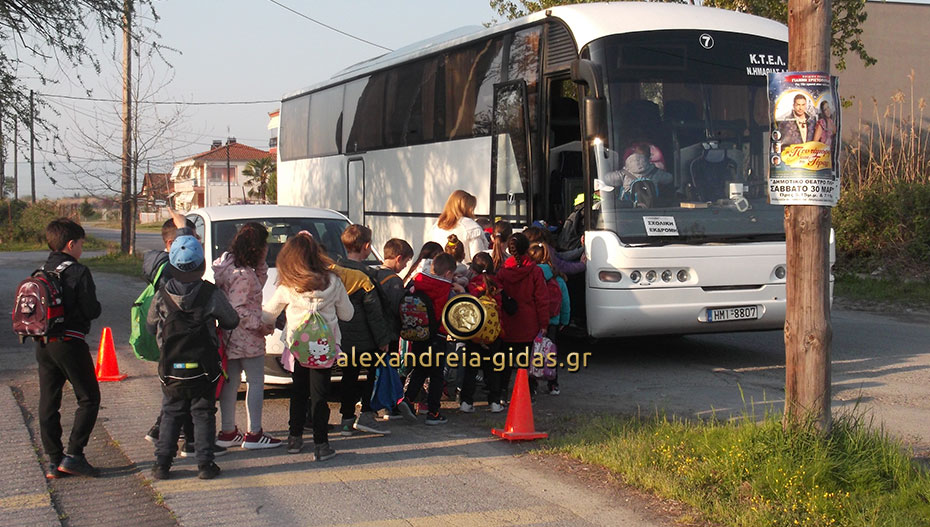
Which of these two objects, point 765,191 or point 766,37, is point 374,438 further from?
point 766,37

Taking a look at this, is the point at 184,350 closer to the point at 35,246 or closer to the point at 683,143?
the point at 683,143

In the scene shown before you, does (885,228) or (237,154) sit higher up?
(237,154)

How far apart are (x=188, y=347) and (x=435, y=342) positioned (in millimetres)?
2224

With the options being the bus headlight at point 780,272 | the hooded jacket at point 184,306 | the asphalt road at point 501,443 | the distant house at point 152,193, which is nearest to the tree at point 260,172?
the distant house at point 152,193

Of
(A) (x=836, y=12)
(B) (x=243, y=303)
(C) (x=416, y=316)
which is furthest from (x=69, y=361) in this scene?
(A) (x=836, y=12)

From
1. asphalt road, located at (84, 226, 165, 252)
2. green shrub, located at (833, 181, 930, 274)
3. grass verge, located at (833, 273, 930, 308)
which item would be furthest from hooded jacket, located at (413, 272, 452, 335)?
asphalt road, located at (84, 226, 165, 252)

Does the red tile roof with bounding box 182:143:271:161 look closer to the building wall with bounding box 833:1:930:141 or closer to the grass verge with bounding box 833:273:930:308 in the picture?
the building wall with bounding box 833:1:930:141

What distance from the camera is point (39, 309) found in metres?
6.00

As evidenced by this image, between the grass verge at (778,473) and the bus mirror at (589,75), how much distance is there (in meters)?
4.01

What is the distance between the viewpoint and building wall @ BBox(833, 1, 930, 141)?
2941cm

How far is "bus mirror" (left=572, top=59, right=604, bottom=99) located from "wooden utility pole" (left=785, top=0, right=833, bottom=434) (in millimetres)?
3648

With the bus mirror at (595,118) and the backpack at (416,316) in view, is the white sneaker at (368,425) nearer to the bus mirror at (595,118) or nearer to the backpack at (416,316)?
→ the backpack at (416,316)

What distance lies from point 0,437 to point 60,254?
1.85 m

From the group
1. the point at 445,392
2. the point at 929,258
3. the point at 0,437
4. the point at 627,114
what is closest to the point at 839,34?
the point at 929,258
